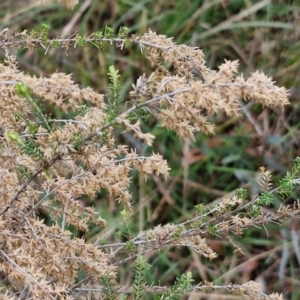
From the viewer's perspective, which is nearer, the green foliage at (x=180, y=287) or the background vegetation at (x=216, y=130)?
the green foliage at (x=180, y=287)

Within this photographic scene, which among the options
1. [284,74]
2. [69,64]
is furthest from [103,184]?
[69,64]

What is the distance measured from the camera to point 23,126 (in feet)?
2.53

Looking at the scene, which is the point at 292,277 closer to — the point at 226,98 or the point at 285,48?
the point at 285,48

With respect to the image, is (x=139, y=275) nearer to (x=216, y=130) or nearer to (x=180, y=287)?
(x=180, y=287)

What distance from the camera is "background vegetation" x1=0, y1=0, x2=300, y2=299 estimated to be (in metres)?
1.56

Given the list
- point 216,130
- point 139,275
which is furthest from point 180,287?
point 216,130

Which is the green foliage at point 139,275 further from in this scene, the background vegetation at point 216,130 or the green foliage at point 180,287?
the background vegetation at point 216,130

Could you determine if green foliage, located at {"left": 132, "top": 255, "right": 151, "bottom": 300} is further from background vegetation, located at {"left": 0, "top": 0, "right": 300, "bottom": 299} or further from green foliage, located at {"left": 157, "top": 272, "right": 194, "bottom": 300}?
background vegetation, located at {"left": 0, "top": 0, "right": 300, "bottom": 299}

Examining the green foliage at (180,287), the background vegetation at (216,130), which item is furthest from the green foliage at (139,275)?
the background vegetation at (216,130)

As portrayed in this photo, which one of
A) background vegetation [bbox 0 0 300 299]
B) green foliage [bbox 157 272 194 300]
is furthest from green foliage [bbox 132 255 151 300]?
background vegetation [bbox 0 0 300 299]

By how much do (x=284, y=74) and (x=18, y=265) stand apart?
3.69ft

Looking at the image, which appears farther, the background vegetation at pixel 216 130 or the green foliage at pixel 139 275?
the background vegetation at pixel 216 130

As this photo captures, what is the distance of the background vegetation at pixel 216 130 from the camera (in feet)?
5.13

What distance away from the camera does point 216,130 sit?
5.57 feet
